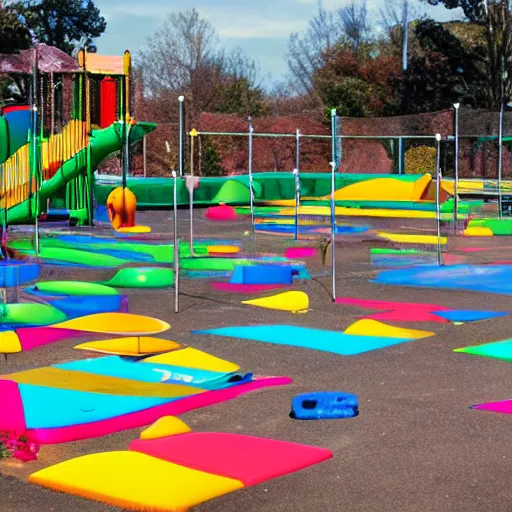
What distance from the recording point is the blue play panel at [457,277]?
11305 mm

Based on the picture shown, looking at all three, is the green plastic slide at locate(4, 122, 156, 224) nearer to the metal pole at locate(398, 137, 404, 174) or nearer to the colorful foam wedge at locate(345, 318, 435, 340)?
the metal pole at locate(398, 137, 404, 174)

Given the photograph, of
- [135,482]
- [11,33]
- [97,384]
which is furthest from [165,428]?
[11,33]

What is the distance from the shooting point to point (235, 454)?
5.09 metres

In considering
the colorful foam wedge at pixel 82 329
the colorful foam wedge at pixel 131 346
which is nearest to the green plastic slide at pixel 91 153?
the colorful foam wedge at pixel 82 329

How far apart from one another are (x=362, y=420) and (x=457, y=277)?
641 centimetres

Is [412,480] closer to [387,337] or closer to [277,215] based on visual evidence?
[387,337]

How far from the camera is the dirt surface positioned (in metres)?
4.54

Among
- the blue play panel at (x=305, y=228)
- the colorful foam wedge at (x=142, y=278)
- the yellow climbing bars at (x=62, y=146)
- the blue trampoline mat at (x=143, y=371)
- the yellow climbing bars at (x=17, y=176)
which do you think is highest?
the yellow climbing bars at (x=62, y=146)

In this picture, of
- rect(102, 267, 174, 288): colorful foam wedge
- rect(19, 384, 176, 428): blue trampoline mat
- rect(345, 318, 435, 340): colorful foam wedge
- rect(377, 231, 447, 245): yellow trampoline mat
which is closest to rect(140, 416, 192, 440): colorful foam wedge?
rect(19, 384, 176, 428): blue trampoline mat

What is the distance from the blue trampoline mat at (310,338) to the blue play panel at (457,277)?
120 inches

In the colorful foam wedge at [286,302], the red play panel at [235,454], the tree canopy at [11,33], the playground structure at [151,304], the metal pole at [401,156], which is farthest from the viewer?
the tree canopy at [11,33]

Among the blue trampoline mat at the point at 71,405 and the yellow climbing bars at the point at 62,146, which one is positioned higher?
the yellow climbing bars at the point at 62,146

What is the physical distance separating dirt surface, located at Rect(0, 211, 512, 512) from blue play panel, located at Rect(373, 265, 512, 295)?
88 cm

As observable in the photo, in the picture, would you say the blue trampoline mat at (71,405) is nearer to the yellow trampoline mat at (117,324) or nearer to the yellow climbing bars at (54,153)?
the yellow trampoline mat at (117,324)
